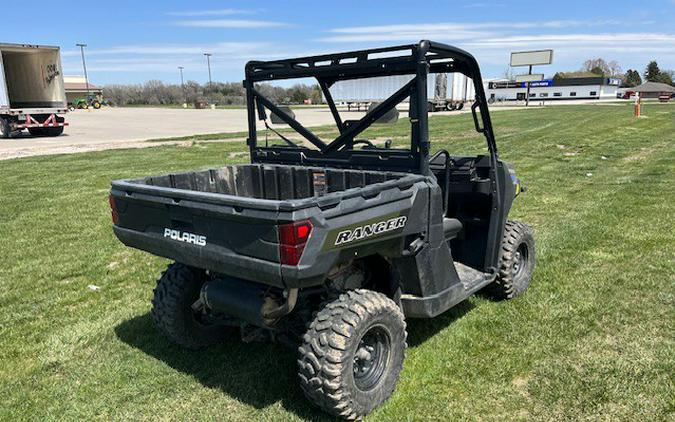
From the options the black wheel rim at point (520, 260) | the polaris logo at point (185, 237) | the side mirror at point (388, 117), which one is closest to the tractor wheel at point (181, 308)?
the polaris logo at point (185, 237)

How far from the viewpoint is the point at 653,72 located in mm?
115750

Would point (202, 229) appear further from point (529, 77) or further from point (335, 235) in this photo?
point (529, 77)

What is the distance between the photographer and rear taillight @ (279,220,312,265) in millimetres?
2559

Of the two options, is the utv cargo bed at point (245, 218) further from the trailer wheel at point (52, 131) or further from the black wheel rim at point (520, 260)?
the trailer wheel at point (52, 131)

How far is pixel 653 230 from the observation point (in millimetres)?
6492

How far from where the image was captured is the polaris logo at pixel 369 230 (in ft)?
9.06

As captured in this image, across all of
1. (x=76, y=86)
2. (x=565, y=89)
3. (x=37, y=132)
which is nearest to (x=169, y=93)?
(x=76, y=86)

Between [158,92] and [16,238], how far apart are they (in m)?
88.5

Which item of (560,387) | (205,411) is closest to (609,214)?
(560,387)

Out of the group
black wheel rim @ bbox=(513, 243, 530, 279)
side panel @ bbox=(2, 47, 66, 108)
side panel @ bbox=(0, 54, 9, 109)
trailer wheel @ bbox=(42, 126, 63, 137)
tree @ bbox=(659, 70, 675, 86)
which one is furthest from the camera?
tree @ bbox=(659, 70, 675, 86)

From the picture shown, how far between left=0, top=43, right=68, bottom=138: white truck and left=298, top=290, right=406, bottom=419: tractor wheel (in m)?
19.6

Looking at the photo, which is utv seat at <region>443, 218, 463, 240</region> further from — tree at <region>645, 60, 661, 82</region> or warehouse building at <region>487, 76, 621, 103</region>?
tree at <region>645, 60, 661, 82</region>

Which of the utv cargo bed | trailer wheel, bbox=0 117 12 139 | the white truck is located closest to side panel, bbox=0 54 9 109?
the white truck

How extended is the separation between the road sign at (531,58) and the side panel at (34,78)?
5532 centimetres
